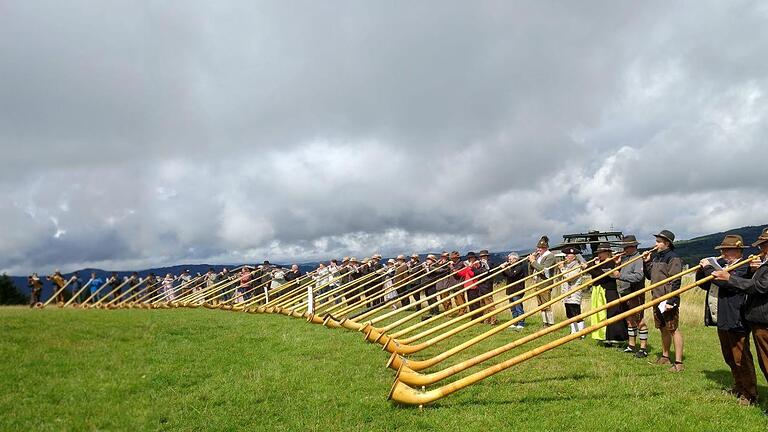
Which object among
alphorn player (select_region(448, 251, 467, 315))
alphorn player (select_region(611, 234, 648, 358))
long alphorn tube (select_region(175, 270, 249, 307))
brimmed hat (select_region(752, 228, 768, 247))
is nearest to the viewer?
brimmed hat (select_region(752, 228, 768, 247))

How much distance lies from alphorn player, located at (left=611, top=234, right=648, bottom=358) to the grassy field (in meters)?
0.55

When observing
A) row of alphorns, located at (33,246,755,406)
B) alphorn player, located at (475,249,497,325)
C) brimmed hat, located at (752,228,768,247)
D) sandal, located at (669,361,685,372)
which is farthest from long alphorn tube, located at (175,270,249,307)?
brimmed hat, located at (752,228,768,247)

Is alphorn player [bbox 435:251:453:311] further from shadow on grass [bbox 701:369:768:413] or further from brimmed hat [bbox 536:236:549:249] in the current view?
shadow on grass [bbox 701:369:768:413]

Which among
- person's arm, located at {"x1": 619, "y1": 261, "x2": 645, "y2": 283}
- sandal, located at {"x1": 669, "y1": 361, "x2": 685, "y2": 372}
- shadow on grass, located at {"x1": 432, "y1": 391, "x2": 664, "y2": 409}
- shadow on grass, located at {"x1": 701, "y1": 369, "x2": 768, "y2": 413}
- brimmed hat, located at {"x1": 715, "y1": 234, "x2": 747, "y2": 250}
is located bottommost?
shadow on grass, located at {"x1": 701, "y1": 369, "x2": 768, "y2": 413}

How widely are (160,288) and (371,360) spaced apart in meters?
24.0

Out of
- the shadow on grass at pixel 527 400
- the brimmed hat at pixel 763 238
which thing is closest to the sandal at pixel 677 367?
the shadow on grass at pixel 527 400

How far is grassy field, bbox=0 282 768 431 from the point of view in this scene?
5676mm

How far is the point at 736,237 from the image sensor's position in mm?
6766

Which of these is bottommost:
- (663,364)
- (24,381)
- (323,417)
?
(663,364)

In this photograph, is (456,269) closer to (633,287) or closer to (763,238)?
(633,287)

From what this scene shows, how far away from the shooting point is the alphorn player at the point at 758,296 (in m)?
5.78

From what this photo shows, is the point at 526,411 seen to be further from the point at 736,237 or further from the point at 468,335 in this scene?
the point at 468,335

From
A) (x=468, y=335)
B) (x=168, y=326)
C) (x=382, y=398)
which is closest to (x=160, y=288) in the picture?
(x=168, y=326)

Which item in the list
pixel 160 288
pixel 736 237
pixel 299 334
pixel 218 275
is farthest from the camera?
pixel 160 288
